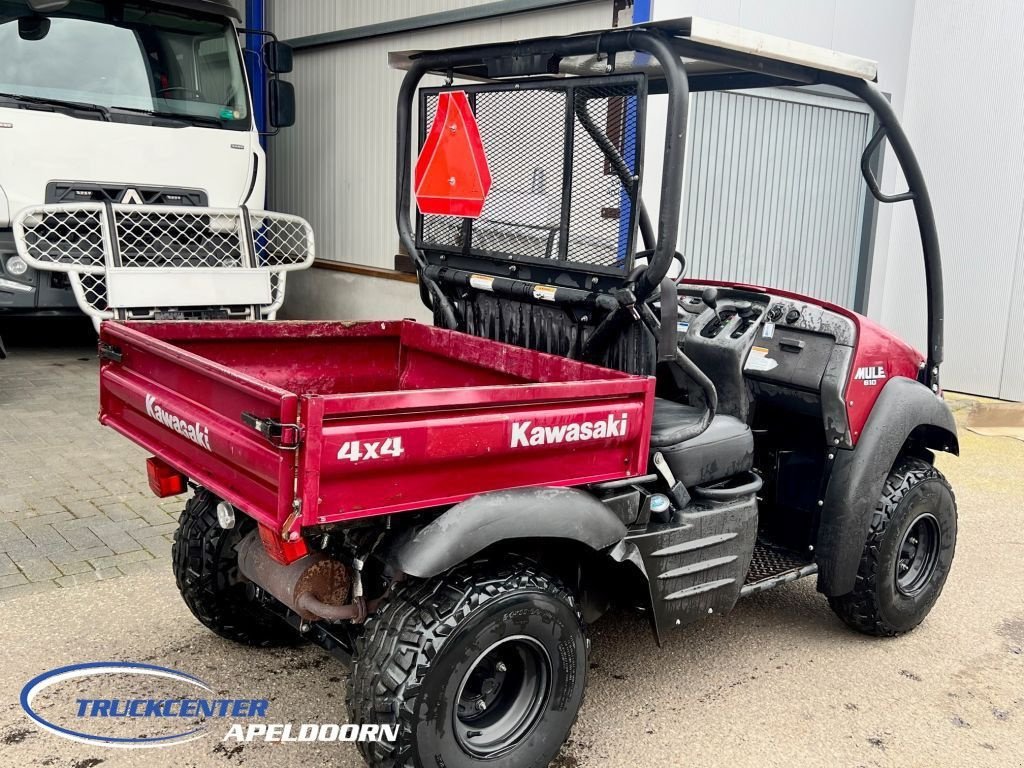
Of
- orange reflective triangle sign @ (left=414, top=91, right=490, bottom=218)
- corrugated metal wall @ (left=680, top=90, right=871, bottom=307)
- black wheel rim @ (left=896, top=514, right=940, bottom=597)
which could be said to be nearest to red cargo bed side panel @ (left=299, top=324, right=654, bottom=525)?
orange reflective triangle sign @ (left=414, top=91, right=490, bottom=218)

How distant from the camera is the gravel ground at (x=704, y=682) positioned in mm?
3139

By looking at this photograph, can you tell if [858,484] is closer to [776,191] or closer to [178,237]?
[776,191]

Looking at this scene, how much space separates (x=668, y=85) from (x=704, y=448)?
121 centimetres

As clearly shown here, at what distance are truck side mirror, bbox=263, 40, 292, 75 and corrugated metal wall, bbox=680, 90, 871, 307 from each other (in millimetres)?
3316

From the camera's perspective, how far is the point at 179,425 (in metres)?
2.97

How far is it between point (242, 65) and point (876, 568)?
6.60 meters

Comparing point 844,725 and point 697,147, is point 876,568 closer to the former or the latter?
point 844,725

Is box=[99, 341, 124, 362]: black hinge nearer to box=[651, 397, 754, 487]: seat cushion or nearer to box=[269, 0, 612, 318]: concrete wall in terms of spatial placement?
box=[651, 397, 754, 487]: seat cushion

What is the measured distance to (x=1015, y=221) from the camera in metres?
8.15

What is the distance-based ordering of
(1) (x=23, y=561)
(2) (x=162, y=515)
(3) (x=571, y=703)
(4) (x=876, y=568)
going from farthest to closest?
(2) (x=162, y=515), (1) (x=23, y=561), (4) (x=876, y=568), (3) (x=571, y=703)

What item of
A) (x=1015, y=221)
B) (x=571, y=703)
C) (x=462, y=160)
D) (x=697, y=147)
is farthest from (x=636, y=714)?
(x=1015, y=221)

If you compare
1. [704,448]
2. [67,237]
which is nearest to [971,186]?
[704,448]

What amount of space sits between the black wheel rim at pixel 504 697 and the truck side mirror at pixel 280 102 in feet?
21.6

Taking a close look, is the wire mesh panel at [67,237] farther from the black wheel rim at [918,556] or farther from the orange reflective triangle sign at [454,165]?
the black wheel rim at [918,556]
